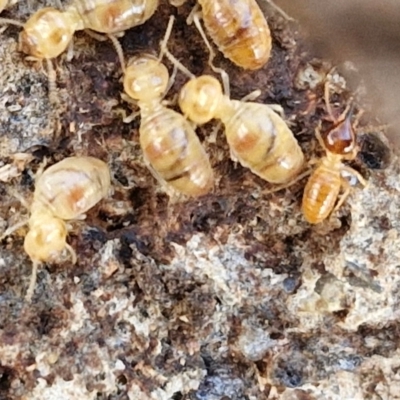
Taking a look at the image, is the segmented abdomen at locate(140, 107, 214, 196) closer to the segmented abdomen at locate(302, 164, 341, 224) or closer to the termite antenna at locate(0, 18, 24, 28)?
the segmented abdomen at locate(302, 164, 341, 224)

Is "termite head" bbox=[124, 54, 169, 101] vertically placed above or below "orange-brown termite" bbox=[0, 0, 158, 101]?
below

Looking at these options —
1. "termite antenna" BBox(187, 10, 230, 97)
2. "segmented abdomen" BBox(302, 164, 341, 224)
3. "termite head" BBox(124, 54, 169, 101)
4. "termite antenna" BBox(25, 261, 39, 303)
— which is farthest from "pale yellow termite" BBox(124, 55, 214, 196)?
"termite antenna" BBox(25, 261, 39, 303)

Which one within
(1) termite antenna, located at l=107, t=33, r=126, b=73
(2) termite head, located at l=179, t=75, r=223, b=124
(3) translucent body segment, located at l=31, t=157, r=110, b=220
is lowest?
(3) translucent body segment, located at l=31, t=157, r=110, b=220

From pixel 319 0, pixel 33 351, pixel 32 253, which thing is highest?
pixel 319 0

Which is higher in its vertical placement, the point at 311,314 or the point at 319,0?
the point at 319,0

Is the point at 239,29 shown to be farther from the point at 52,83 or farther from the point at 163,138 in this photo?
the point at 52,83

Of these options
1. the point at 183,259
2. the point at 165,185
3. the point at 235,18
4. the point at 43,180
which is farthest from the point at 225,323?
the point at 235,18

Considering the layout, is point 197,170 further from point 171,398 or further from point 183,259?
point 171,398

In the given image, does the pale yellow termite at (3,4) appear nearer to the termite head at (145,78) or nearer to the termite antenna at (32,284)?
the termite head at (145,78)
